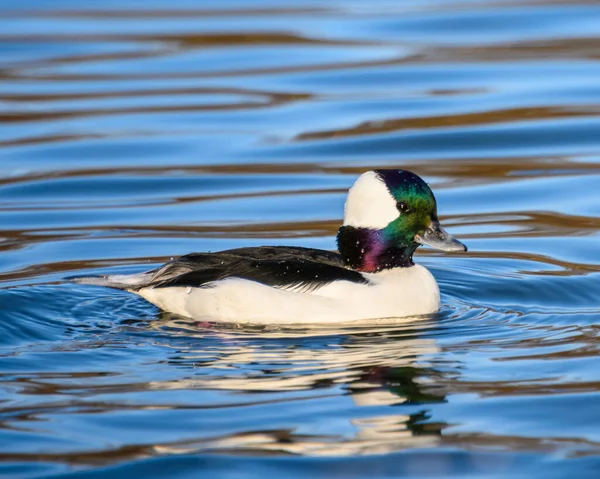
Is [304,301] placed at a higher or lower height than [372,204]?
lower

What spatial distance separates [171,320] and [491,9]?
12.9m

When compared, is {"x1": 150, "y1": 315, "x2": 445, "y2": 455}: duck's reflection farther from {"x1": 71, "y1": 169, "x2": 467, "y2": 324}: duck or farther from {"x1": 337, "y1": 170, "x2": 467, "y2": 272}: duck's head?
{"x1": 337, "y1": 170, "x2": 467, "y2": 272}: duck's head

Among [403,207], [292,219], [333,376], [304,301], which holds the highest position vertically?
[403,207]

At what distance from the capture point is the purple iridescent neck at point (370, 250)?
7824 mm

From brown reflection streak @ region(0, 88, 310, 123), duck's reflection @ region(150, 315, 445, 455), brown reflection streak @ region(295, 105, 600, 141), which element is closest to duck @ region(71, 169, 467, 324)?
duck's reflection @ region(150, 315, 445, 455)

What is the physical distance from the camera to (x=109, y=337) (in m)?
7.33

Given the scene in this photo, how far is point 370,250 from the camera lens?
25.8ft

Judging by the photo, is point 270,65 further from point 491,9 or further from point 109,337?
point 109,337

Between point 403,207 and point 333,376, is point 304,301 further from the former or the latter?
point 333,376

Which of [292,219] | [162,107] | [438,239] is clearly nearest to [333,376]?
[438,239]

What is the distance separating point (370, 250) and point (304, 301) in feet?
2.10

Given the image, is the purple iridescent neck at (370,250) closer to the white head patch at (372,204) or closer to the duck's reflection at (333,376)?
the white head patch at (372,204)

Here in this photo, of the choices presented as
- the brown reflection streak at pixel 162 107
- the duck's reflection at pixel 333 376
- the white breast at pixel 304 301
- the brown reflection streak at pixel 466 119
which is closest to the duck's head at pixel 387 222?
the white breast at pixel 304 301

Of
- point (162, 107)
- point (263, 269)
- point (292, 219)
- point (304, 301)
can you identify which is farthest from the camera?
point (162, 107)
